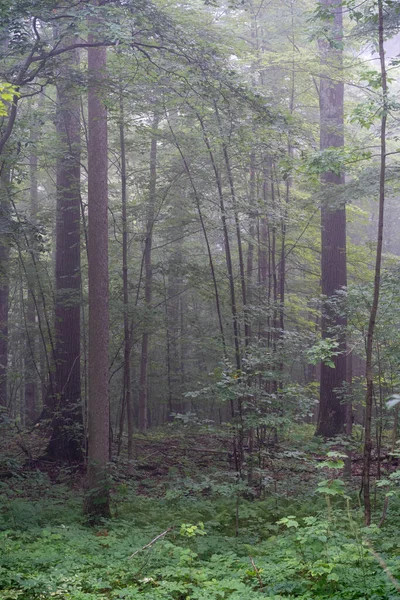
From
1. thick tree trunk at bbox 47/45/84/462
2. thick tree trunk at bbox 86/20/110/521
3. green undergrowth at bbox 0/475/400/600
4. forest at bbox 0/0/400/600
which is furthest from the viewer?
thick tree trunk at bbox 47/45/84/462

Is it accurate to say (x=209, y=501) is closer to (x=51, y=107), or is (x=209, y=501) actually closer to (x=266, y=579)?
(x=266, y=579)

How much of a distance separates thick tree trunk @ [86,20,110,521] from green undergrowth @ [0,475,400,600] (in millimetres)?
914

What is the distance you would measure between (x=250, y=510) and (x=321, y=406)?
5413 mm

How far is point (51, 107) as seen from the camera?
37.6ft

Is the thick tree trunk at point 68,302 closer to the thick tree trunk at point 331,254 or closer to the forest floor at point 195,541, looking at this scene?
the forest floor at point 195,541

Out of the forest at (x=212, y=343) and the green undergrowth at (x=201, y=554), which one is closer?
the green undergrowth at (x=201, y=554)

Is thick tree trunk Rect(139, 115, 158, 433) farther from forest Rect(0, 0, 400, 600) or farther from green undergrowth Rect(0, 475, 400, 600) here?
green undergrowth Rect(0, 475, 400, 600)

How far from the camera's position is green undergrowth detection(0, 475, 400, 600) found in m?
3.83

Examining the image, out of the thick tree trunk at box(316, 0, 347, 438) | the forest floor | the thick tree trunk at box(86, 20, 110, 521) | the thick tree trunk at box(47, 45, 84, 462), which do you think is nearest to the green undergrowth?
the forest floor

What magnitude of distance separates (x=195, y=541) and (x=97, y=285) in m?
3.78

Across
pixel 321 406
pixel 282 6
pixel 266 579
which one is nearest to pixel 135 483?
pixel 321 406

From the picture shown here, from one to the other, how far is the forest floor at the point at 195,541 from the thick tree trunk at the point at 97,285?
0.94 m

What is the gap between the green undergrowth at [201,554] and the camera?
151 inches

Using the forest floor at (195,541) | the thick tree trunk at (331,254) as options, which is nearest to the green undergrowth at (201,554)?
the forest floor at (195,541)
